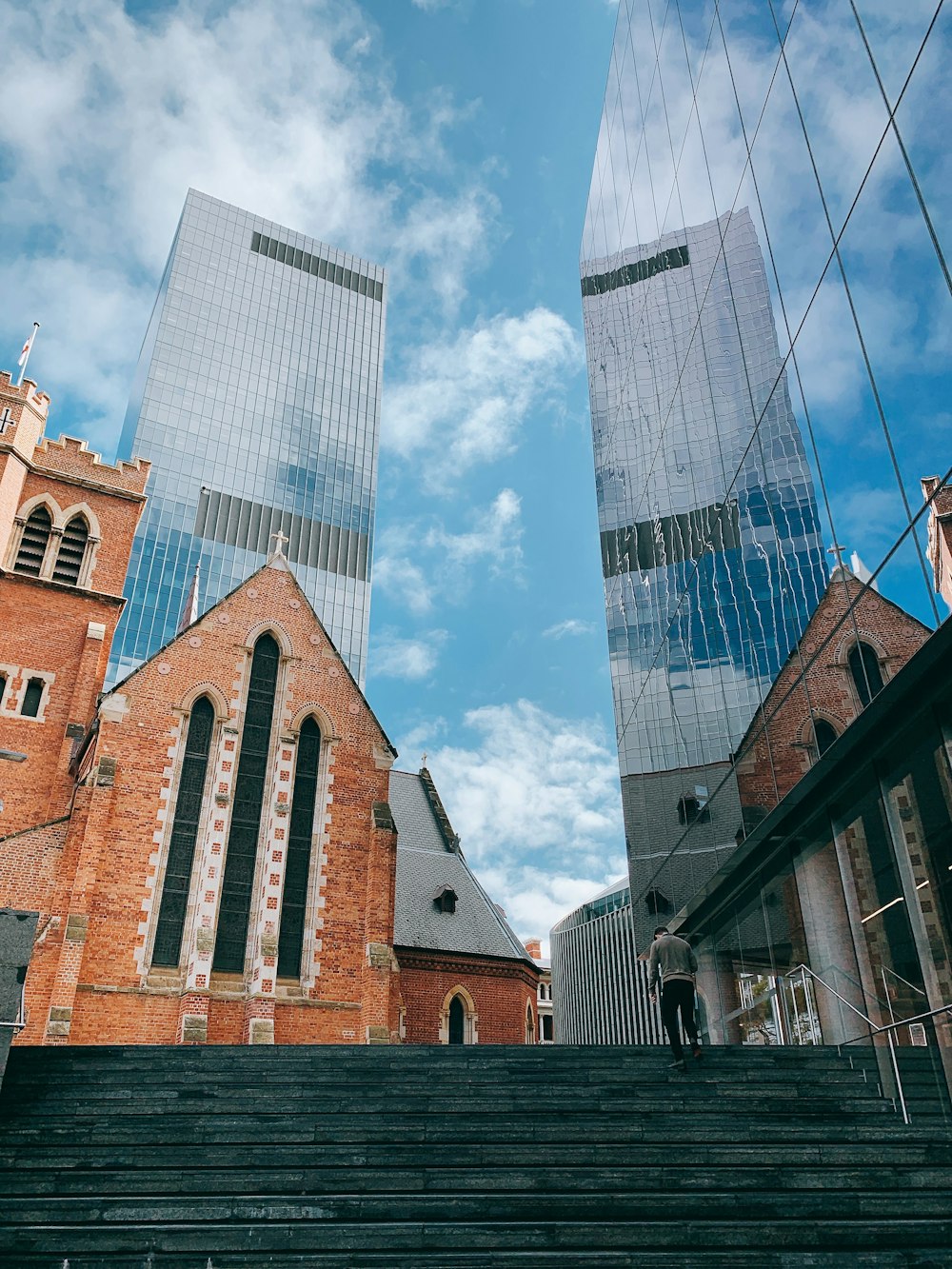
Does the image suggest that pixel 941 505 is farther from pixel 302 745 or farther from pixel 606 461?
pixel 606 461

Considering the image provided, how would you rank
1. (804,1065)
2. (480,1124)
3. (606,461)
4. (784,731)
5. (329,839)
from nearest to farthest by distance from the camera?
(480,1124) < (804,1065) < (784,731) < (329,839) < (606,461)

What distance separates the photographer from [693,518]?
25531mm

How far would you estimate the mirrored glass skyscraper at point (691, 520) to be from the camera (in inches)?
720

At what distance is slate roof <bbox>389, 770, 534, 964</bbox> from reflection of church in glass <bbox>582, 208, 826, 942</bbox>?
21.4ft

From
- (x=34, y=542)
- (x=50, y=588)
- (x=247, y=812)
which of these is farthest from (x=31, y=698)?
(x=247, y=812)

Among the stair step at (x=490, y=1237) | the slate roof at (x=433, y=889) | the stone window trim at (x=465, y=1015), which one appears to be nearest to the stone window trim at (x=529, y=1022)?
the slate roof at (x=433, y=889)

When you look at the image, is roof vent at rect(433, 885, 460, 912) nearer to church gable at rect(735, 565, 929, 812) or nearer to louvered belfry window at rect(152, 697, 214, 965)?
louvered belfry window at rect(152, 697, 214, 965)

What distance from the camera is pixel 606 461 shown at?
113 ft

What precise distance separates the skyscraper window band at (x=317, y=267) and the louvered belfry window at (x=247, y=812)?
92.5m

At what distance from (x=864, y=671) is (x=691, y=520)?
13178 millimetres

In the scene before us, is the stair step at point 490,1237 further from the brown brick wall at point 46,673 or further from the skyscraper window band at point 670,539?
the brown brick wall at point 46,673

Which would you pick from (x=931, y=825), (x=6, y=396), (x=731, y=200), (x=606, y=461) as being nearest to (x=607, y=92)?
(x=606, y=461)

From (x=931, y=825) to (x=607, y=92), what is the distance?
3311 cm

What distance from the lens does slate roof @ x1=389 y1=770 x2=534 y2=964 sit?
101 ft
